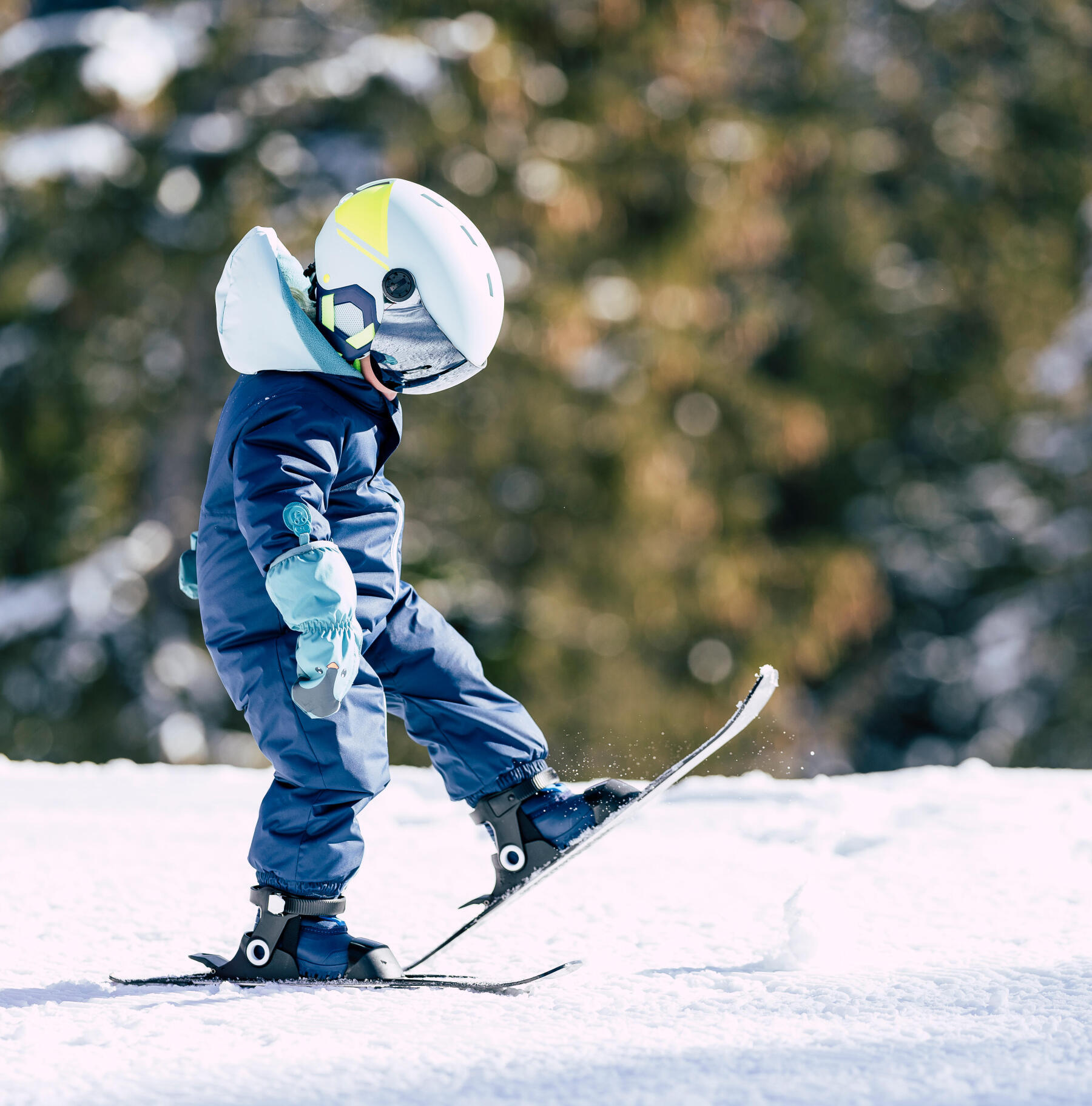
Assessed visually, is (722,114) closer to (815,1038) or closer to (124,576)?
(124,576)

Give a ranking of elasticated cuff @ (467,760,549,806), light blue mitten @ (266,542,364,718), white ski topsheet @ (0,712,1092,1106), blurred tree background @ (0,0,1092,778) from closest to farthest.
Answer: white ski topsheet @ (0,712,1092,1106) < light blue mitten @ (266,542,364,718) < elasticated cuff @ (467,760,549,806) < blurred tree background @ (0,0,1092,778)

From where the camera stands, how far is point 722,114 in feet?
33.2

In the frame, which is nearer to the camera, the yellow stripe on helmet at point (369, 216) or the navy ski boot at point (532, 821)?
the yellow stripe on helmet at point (369, 216)

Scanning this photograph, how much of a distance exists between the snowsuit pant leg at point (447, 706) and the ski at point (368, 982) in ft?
1.23

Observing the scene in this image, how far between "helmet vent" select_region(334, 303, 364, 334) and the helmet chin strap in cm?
5

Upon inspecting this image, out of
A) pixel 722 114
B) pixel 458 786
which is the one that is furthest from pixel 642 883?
pixel 722 114

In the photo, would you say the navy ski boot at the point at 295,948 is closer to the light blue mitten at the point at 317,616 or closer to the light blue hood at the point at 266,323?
the light blue mitten at the point at 317,616

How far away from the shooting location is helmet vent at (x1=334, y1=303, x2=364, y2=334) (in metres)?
2.31

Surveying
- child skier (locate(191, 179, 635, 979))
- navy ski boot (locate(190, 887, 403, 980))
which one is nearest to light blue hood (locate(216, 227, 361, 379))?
child skier (locate(191, 179, 635, 979))

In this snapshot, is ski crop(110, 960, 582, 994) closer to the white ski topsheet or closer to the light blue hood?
the white ski topsheet

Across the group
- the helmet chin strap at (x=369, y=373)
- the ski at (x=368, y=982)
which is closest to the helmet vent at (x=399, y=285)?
the helmet chin strap at (x=369, y=373)

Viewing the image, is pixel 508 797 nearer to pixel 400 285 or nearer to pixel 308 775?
pixel 308 775

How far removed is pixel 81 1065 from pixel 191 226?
8.07 metres

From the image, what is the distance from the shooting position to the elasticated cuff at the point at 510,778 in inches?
97.5
